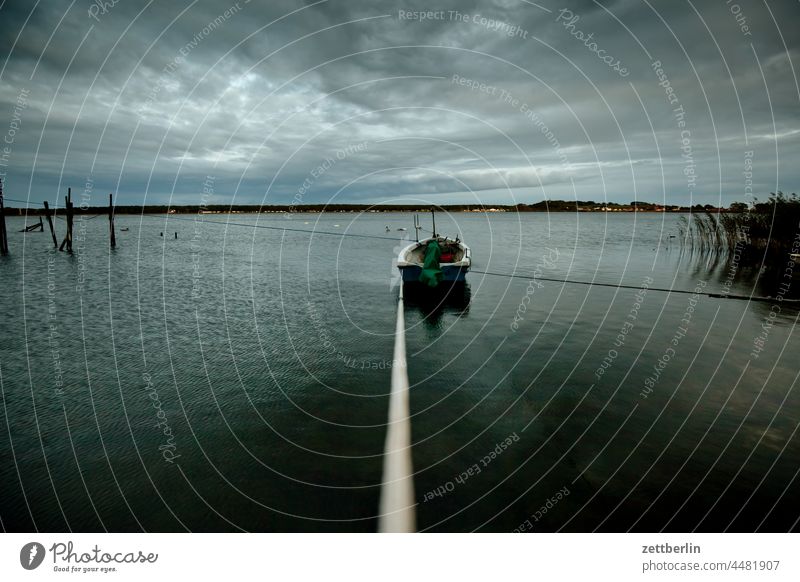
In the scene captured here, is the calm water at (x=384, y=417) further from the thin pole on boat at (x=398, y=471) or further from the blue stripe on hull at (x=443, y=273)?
the blue stripe on hull at (x=443, y=273)

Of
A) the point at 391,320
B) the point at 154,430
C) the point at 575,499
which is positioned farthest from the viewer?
the point at 391,320

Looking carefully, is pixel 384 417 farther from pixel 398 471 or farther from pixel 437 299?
pixel 437 299

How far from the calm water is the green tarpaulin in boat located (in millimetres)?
2019

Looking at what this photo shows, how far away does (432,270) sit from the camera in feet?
67.8

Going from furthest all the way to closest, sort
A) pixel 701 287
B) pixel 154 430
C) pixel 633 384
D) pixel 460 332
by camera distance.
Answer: pixel 701 287, pixel 460 332, pixel 633 384, pixel 154 430

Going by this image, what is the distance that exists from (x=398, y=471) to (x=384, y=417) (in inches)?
85.0

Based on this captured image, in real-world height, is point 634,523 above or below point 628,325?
below

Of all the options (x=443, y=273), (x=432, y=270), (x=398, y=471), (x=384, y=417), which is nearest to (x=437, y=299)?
(x=443, y=273)

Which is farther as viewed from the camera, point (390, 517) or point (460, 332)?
point (460, 332)
